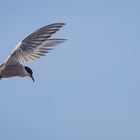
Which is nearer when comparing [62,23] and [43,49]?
[62,23]

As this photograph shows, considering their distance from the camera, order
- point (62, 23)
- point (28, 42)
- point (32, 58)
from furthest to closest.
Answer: point (32, 58)
point (28, 42)
point (62, 23)

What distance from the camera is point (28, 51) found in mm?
14297

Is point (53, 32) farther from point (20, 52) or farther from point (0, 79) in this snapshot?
point (0, 79)

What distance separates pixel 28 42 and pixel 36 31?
1.28ft

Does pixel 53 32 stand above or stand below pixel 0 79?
above

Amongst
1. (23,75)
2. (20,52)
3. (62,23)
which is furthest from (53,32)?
(23,75)

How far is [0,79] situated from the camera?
14758mm

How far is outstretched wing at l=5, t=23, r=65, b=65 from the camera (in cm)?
1325

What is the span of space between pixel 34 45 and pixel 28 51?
0.39 m

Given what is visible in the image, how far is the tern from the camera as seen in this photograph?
43.8ft

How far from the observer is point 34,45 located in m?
14.0

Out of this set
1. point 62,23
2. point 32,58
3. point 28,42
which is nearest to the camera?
point 62,23

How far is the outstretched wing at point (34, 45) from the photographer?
A: 13253mm

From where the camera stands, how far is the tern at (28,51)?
1335 centimetres
